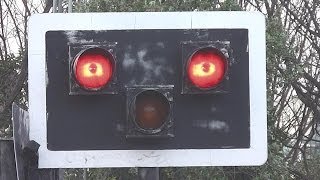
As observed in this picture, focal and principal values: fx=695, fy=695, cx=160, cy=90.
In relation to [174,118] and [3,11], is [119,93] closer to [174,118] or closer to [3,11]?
[174,118]

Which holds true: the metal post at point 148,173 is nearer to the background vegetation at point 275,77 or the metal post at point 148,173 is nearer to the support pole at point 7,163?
the support pole at point 7,163

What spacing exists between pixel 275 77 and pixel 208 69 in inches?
345

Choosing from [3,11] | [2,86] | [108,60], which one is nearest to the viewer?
[108,60]

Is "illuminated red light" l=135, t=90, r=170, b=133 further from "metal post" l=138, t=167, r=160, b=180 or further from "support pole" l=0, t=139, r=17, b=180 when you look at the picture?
"support pole" l=0, t=139, r=17, b=180

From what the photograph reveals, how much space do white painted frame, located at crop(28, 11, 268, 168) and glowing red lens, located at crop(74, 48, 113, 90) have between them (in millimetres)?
119

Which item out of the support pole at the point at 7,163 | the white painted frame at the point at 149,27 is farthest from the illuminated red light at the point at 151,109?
the support pole at the point at 7,163

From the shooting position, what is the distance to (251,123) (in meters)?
2.41

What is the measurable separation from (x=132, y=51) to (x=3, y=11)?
645 inches

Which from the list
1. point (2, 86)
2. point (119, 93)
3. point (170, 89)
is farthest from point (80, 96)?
point (2, 86)

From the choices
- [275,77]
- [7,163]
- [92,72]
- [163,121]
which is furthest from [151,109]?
[275,77]

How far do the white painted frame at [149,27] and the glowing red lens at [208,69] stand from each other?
11 cm

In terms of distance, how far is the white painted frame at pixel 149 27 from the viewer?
92.7 inches

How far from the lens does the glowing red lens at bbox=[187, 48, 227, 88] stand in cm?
235

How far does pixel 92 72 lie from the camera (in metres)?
2.32
